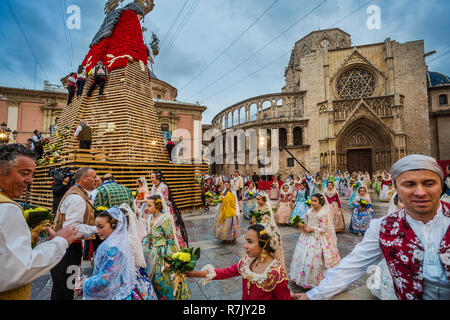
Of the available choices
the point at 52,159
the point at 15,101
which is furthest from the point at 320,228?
the point at 15,101

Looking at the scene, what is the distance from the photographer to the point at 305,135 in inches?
1038

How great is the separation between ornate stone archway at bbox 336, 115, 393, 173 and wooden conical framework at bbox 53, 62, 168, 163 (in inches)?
873

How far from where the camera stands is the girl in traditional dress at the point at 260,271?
1891mm

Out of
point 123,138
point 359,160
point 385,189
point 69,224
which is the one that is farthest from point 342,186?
point 69,224

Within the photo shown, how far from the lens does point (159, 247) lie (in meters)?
3.09

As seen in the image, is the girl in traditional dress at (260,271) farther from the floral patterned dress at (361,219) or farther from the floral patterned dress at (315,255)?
the floral patterned dress at (361,219)

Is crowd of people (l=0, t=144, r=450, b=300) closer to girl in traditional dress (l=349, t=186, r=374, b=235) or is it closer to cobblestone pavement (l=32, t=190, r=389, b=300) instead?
cobblestone pavement (l=32, t=190, r=389, b=300)

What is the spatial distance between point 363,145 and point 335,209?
22.1m

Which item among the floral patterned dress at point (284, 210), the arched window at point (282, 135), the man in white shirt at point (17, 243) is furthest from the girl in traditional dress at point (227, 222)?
the arched window at point (282, 135)

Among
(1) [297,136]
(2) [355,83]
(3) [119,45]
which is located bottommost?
(1) [297,136]

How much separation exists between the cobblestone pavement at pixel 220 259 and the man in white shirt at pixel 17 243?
6.76 ft

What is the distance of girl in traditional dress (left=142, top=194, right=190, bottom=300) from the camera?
115 inches

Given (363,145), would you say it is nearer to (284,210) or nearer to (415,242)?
(284,210)

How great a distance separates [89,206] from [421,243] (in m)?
3.91
